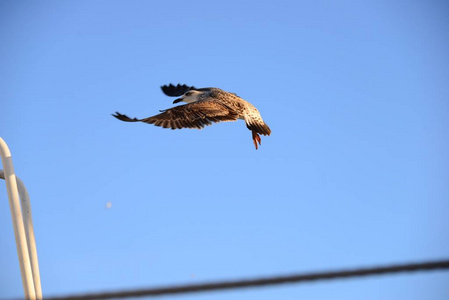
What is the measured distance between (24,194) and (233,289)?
7.12m

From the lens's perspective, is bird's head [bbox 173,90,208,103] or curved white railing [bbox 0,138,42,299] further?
bird's head [bbox 173,90,208,103]

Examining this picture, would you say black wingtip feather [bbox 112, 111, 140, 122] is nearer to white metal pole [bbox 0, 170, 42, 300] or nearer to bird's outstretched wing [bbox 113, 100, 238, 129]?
bird's outstretched wing [bbox 113, 100, 238, 129]

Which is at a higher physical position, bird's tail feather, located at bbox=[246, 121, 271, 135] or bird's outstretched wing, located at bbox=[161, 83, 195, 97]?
bird's outstretched wing, located at bbox=[161, 83, 195, 97]

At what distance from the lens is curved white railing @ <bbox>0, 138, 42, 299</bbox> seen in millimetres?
7910

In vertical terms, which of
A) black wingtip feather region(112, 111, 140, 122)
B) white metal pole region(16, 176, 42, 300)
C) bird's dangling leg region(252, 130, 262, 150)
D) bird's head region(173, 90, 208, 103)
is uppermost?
bird's head region(173, 90, 208, 103)

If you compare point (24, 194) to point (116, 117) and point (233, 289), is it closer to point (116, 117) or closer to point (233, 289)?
point (116, 117)

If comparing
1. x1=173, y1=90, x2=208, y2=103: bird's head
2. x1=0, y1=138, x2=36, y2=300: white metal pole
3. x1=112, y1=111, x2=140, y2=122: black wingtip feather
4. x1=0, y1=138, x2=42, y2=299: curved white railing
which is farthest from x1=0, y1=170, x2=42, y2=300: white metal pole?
x1=173, y1=90, x2=208, y2=103: bird's head

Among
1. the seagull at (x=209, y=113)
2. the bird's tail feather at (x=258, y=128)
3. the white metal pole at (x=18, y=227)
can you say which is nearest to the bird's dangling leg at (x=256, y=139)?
the seagull at (x=209, y=113)

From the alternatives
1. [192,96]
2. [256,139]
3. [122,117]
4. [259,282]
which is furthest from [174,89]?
[259,282]

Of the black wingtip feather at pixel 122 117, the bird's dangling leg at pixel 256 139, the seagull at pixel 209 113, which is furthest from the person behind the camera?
the bird's dangling leg at pixel 256 139

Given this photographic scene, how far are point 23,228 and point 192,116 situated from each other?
634 cm

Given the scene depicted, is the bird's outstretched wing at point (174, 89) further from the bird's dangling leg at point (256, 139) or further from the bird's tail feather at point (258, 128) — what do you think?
the bird's tail feather at point (258, 128)

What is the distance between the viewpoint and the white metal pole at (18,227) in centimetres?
787

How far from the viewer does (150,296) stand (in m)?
2.01
